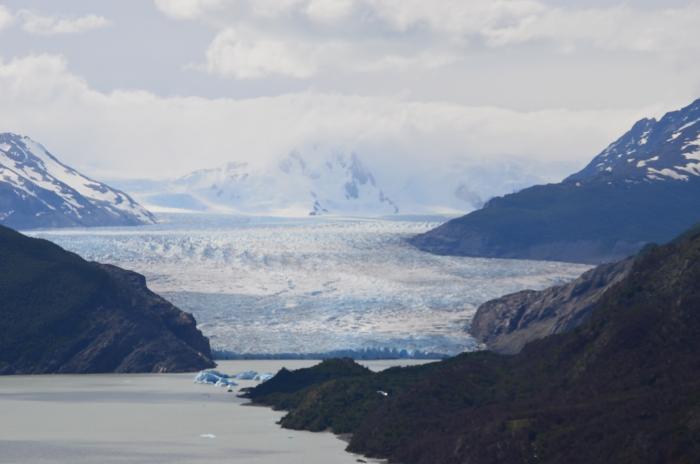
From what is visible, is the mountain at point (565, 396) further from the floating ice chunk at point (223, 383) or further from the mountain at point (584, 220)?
the mountain at point (584, 220)

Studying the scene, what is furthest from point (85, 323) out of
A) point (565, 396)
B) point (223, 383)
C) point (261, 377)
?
point (565, 396)

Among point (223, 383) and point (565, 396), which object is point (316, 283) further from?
point (565, 396)

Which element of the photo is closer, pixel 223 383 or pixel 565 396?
pixel 565 396

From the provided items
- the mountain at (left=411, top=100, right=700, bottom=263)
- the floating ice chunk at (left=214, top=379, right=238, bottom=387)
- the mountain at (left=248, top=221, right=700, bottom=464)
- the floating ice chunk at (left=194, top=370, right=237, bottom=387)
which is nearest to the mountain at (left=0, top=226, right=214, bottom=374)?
the floating ice chunk at (left=194, top=370, right=237, bottom=387)

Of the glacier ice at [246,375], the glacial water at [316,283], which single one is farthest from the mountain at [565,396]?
the glacial water at [316,283]

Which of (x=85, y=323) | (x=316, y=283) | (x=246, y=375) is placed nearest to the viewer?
(x=246, y=375)

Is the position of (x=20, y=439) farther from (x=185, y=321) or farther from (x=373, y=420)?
(x=185, y=321)

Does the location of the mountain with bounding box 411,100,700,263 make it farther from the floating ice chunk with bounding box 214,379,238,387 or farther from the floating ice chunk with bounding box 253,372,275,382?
the floating ice chunk with bounding box 214,379,238,387
